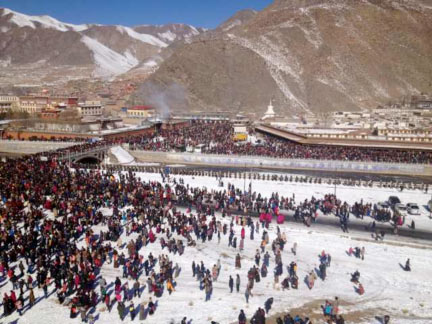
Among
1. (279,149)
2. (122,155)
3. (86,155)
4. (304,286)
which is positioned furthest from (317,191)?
(86,155)

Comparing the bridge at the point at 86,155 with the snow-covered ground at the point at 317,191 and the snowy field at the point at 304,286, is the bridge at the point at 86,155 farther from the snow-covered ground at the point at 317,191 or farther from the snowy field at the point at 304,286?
the snowy field at the point at 304,286

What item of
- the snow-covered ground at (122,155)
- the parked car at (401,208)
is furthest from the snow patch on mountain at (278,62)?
the parked car at (401,208)

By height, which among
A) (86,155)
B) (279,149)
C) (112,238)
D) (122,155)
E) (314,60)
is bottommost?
(112,238)

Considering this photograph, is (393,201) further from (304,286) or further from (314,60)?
(314,60)

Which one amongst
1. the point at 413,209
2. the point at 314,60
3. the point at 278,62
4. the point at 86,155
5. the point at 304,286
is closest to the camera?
the point at 304,286

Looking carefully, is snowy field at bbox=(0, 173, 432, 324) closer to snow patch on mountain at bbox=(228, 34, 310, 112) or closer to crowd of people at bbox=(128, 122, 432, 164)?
crowd of people at bbox=(128, 122, 432, 164)

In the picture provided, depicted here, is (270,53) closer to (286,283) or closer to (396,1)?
(396,1)
